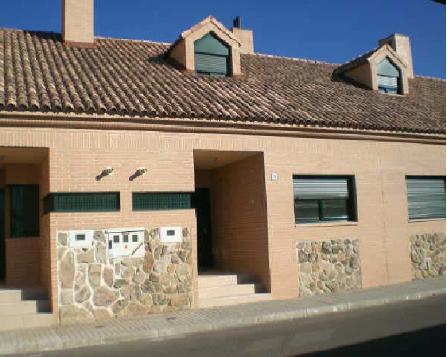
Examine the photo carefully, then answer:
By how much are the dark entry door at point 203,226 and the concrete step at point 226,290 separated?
2.98 meters

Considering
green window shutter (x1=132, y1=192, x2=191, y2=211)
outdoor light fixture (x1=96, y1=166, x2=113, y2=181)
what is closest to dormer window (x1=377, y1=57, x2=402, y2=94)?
green window shutter (x1=132, y1=192, x2=191, y2=211)

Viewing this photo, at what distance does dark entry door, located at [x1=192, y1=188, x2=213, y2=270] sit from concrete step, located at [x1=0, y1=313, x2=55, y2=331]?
19.4ft

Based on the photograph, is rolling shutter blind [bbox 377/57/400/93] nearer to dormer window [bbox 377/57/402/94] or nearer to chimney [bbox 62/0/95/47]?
dormer window [bbox 377/57/402/94]

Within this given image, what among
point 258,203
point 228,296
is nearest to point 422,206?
point 258,203

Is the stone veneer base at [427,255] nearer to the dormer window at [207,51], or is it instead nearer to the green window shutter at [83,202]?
the dormer window at [207,51]

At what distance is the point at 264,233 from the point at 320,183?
7.60 ft

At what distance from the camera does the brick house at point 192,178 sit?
10.7m

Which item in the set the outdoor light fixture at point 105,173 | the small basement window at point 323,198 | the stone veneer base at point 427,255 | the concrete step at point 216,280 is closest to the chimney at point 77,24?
the outdoor light fixture at point 105,173

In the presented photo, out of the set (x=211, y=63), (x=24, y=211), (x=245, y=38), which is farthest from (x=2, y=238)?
(x=245, y=38)

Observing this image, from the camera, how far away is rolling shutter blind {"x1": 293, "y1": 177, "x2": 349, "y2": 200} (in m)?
13.5

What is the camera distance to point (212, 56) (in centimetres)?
1551

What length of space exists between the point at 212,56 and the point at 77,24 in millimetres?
4145

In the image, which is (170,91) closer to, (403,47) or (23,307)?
(23,307)

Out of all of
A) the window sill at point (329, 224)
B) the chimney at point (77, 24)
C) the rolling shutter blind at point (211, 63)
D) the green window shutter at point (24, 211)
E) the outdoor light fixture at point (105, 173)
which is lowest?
the window sill at point (329, 224)
